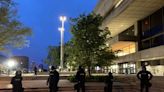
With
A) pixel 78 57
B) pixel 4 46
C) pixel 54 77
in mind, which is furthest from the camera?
pixel 4 46

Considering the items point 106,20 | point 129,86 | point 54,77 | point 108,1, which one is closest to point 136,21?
point 106,20

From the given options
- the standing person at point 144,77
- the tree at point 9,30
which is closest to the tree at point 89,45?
the tree at point 9,30

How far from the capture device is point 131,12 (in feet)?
159

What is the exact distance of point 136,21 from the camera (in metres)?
55.7

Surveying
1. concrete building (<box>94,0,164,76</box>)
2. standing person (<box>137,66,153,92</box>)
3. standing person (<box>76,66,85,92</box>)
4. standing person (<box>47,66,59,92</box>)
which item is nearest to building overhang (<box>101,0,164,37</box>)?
concrete building (<box>94,0,164,76</box>)

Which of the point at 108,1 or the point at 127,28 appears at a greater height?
the point at 108,1

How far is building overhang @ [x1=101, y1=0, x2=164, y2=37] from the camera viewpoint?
42.6 metres

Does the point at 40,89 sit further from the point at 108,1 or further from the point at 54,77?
the point at 108,1

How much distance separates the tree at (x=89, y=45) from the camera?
32188mm

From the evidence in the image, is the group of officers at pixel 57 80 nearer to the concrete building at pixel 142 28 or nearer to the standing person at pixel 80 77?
the standing person at pixel 80 77

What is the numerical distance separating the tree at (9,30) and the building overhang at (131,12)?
13.9m

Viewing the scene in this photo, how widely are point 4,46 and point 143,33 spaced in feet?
77.7

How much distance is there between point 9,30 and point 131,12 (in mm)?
19106

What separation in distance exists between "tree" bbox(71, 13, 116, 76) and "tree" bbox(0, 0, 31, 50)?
6880 mm
